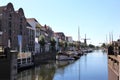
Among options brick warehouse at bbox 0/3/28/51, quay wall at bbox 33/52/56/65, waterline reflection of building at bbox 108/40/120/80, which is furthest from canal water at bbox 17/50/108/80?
waterline reflection of building at bbox 108/40/120/80

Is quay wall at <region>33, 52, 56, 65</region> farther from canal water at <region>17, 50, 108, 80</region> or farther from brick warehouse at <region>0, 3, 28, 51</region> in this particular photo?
canal water at <region>17, 50, 108, 80</region>

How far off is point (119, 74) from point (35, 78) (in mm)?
24138

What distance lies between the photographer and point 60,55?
252ft

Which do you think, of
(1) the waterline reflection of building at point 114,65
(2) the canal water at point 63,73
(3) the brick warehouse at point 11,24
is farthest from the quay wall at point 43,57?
(1) the waterline reflection of building at point 114,65

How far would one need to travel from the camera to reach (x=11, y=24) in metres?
66.1

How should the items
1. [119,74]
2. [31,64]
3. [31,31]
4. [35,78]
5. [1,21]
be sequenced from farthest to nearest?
[31,31] → [1,21] → [31,64] → [35,78] → [119,74]

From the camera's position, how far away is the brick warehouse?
6241 centimetres

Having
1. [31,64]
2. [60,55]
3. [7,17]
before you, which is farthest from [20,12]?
[31,64]

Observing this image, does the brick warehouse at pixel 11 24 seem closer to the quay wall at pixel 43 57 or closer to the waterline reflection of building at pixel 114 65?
the quay wall at pixel 43 57

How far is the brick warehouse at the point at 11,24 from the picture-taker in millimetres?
62412

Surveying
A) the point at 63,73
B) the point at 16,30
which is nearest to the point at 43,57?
the point at 16,30

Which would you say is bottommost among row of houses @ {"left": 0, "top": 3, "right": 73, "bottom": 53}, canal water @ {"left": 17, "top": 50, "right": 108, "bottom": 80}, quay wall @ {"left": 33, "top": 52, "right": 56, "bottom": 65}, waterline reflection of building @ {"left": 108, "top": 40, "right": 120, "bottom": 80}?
canal water @ {"left": 17, "top": 50, "right": 108, "bottom": 80}

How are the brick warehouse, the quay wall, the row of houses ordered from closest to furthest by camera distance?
the quay wall < the row of houses < the brick warehouse

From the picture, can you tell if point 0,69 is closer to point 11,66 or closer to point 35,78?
point 11,66
